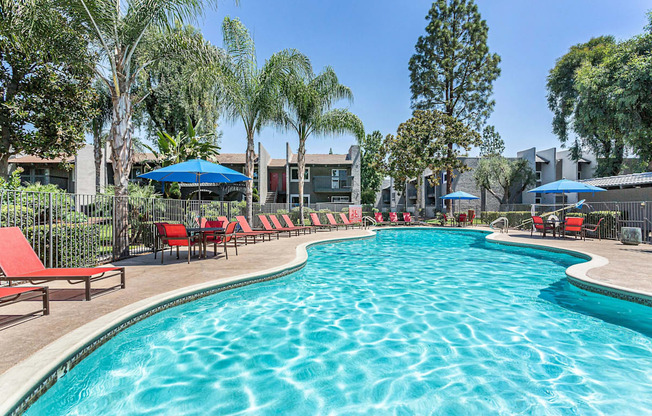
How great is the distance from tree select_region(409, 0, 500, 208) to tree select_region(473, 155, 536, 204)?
3.63m

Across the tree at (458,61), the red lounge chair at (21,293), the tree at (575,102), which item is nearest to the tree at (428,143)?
the tree at (458,61)

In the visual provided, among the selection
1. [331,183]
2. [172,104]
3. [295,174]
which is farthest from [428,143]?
[172,104]

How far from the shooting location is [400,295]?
593cm

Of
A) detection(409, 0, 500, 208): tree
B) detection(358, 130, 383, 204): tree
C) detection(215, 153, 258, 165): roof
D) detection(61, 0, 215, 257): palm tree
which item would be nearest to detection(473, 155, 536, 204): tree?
detection(409, 0, 500, 208): tree

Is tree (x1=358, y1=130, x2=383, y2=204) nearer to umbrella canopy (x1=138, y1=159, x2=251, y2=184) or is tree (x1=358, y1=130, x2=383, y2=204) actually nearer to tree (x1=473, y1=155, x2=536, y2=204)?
tree (x1=473, y1=155, x2=536, y2=204)

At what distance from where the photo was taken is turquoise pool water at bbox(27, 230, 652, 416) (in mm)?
2758

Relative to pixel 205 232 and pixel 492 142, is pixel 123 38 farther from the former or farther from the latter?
pixel 492 142

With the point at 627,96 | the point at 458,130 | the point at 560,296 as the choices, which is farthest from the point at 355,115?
the point at 560,296

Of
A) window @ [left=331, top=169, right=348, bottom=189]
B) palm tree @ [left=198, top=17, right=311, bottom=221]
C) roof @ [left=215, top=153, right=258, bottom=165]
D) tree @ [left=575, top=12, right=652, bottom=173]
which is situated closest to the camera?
palm tree @ [left=198, top=17, right=311, bottom=221]

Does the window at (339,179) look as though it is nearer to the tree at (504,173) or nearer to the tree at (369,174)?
the tree at (369,174)

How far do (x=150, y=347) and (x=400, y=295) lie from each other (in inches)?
165

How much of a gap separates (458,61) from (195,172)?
84.5 feet

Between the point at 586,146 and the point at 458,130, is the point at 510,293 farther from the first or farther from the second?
the point at 586,146

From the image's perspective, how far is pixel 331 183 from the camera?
29.3 meters
